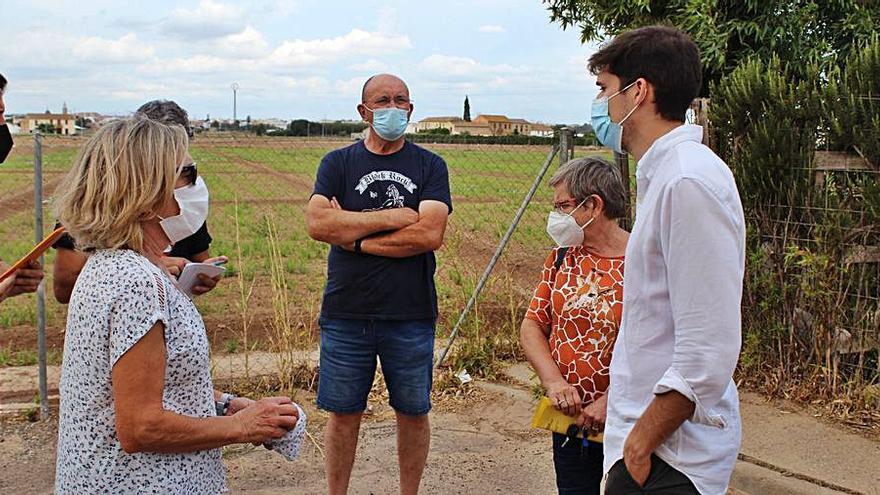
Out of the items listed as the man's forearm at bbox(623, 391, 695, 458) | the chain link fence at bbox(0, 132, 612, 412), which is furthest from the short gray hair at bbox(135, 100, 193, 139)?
the man's forearm at bbox(623, 391, 695, 458)

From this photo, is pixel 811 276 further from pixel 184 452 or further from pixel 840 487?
pixel 184 452

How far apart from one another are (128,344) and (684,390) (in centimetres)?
135

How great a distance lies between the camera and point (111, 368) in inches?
87.1

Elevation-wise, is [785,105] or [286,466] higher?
[785,105]

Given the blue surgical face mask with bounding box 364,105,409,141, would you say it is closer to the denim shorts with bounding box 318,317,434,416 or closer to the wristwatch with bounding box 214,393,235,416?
the denim shorts with bounding box 318,317,434,416

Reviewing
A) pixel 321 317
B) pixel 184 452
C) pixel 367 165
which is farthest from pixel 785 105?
pixel 184 452

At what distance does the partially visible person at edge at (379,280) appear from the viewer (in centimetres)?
425

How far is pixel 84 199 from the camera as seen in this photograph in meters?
2.26

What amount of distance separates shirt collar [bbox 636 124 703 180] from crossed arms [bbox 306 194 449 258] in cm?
218

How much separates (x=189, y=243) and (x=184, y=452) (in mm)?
1677

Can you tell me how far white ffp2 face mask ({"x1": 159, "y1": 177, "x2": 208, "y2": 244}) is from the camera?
254 cm

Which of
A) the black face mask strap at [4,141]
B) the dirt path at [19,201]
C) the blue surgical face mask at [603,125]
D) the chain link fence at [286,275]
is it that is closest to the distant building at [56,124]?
the chain link fence at [286,275]

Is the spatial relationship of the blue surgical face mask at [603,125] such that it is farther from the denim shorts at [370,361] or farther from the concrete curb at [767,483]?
the concrete curb at [767,483]

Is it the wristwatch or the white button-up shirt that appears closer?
the white button-up shirt
